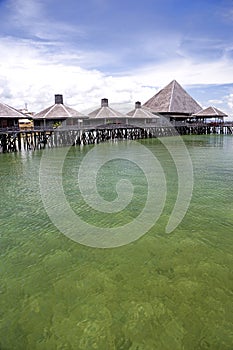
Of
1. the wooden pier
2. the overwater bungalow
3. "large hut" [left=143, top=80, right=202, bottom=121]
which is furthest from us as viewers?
"large hut" [left=143, top=80, right=202, bottom=121]

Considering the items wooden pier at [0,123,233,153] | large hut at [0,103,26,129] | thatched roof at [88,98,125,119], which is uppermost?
thatched roof at [88,98,125,119]

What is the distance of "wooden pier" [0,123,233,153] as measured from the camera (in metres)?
26.1

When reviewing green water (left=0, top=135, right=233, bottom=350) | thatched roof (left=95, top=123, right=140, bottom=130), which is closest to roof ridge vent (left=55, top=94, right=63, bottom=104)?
thatched roof (left=95, top=123, right=140, bottom=130)

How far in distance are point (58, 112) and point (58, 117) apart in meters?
0.92

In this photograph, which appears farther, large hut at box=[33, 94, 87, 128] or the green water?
large hut at box=[33, 94, 87, 128]

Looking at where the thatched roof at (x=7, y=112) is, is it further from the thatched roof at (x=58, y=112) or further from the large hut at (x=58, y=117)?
the thatched roof at (x=58, y=112)

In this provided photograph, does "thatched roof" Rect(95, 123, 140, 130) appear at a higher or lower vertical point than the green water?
higher

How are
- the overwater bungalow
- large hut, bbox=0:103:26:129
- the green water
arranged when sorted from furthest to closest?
the overwater bungalow
large hut, bbox=0:103:26:129
the green water

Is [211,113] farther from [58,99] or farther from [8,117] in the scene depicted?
[8,117]

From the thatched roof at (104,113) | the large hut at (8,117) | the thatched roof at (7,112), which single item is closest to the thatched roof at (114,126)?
the thatched roof at (104,113)

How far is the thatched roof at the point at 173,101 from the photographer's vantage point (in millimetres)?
47531

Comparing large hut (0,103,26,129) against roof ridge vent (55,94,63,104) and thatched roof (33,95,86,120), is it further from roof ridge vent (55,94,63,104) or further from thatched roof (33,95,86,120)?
roof ridge vent (55,94,63,104)

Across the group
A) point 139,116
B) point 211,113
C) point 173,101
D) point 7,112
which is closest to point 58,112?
point 7,112

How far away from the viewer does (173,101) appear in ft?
160
